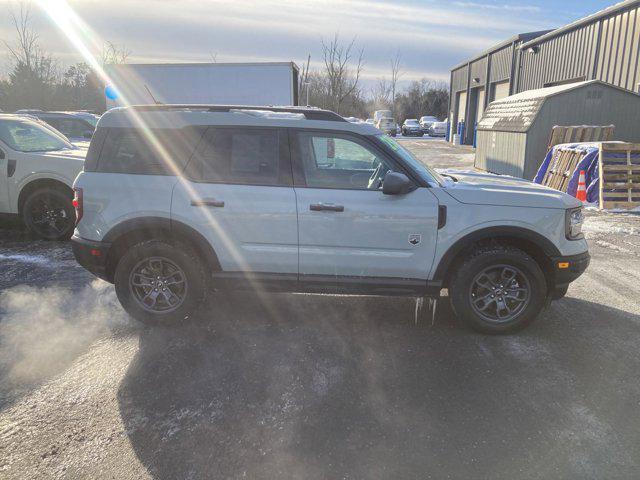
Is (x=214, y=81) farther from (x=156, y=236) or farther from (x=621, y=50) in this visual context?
(x=156, y=236)

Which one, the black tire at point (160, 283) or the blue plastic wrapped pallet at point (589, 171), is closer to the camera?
the black tire at point (160, 283)

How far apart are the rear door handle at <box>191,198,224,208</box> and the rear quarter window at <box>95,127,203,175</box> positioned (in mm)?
330

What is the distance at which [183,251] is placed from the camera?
4.14m

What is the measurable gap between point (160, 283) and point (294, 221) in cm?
138

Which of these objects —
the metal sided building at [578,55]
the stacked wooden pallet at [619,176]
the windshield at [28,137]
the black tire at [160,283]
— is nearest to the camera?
the black tire at [160,283]

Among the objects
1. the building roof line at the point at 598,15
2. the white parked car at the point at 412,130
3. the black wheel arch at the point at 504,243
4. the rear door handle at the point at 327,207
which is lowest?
the black wheel arch at the point at 504,243

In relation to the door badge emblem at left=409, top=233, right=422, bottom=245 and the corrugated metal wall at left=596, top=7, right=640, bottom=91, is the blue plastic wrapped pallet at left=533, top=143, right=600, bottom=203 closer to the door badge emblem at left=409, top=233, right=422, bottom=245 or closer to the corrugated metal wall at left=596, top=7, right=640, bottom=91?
the corrugated metal wall at left=596, top=7, right=640, bottom=91

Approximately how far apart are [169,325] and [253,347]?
0.89 meters

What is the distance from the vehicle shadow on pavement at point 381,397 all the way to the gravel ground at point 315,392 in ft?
0.04

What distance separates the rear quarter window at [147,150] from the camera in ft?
13.5

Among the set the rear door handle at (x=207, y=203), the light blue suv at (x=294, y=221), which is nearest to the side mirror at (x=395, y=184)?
the light blue suv at (x=294, y=221)

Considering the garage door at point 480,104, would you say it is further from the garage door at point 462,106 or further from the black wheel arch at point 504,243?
the black wheel arch at point 504,243

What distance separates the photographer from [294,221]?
3.96 meters

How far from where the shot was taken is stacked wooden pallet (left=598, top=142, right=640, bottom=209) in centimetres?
967
